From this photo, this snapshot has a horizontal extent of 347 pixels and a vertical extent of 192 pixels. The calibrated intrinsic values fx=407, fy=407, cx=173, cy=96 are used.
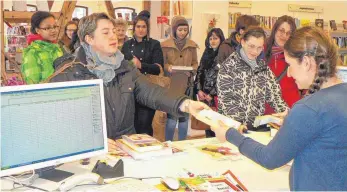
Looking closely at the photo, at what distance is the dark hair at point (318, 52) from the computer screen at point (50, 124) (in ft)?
2.84

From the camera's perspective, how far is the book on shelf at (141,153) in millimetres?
2109

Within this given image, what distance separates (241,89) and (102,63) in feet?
3.37

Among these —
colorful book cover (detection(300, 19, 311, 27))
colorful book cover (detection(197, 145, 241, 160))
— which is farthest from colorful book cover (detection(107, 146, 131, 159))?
colorful book cover (detection(300, 19, 311, 27))

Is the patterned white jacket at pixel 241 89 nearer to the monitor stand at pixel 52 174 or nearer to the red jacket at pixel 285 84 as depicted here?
the red jacket at pixel 285 84

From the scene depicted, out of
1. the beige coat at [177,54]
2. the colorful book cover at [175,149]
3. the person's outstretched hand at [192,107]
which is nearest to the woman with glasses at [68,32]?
the beige coat at [177,54]

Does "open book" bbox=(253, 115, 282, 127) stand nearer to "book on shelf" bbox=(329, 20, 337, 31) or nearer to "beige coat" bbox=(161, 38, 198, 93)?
"beige coat" bbox=(161, 38, 198, 93)

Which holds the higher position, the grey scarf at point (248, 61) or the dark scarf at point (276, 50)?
the dark scarf at point (276, 50)

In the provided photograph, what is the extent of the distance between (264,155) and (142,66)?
8.86 feet

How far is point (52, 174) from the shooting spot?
1827 mm

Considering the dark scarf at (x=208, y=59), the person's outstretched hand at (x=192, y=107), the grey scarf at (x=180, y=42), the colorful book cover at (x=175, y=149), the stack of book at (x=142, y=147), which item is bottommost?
the colorful book cover at (x=175, y=149)

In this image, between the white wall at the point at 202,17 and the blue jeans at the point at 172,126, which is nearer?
the blue jeans at the point at 172,126

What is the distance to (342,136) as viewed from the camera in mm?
1447

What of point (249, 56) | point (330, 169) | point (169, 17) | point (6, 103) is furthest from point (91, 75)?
point (169, 17)

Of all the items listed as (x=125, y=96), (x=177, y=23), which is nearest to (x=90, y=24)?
(x=125, y=96)
